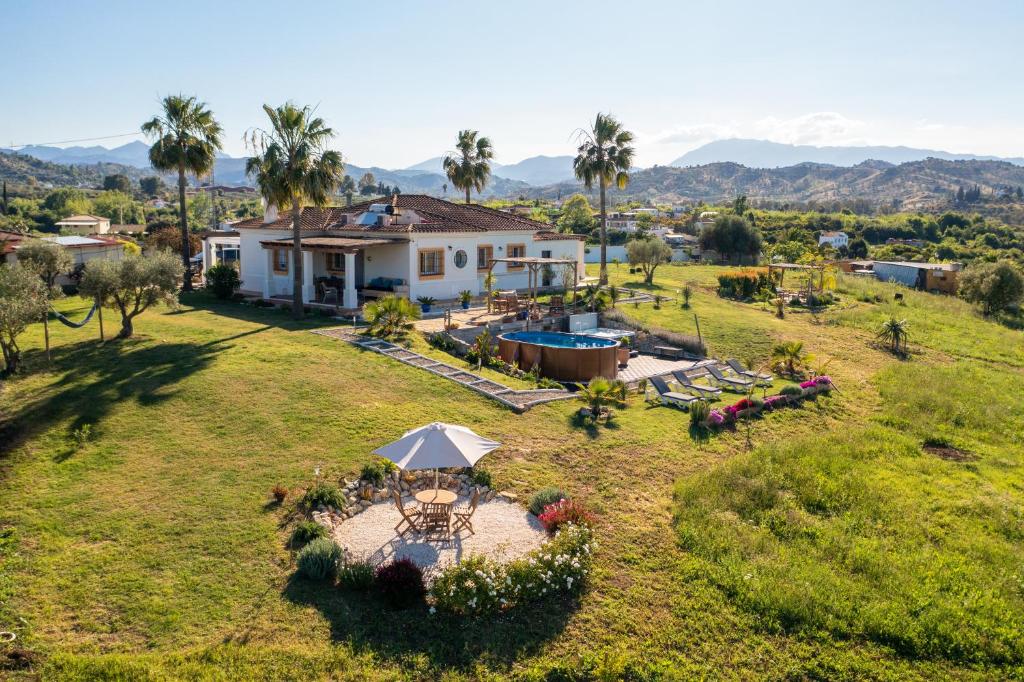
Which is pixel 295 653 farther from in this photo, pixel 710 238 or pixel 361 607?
pixel 710 238

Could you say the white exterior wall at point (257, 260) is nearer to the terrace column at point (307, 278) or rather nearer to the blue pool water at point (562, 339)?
the terrace column at point (307, 278)

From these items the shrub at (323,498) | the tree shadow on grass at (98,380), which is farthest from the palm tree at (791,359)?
the tree shadow on grass at (98,380)

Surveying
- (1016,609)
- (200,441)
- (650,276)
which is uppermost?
(650,276)

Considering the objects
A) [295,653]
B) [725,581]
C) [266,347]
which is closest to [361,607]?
[295,653]

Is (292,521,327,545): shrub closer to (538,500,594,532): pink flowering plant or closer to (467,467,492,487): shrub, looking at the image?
(467,467,492,487): shrub

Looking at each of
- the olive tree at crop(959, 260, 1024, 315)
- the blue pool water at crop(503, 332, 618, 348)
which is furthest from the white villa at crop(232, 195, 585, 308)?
the olive tree at crop(959, 260, 1024, 315)

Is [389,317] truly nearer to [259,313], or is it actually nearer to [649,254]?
[259,313]

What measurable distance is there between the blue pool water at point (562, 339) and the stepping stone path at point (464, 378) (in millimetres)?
5319

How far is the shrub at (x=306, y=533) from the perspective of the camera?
11250 mm

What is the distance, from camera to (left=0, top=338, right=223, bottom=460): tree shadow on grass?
15.5 m

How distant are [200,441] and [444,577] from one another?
7781 millimetres

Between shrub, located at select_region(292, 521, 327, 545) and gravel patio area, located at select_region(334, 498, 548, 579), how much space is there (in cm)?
36

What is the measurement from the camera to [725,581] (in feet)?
34.3

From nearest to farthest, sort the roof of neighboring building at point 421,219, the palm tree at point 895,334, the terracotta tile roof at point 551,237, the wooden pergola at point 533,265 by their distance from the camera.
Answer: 1. the palm tree at point 895,334
2. the wooden pergola at point 533,265
3. the roof of neighboring building at point 421,219
4. the terracotta tile roof at point 551,237
